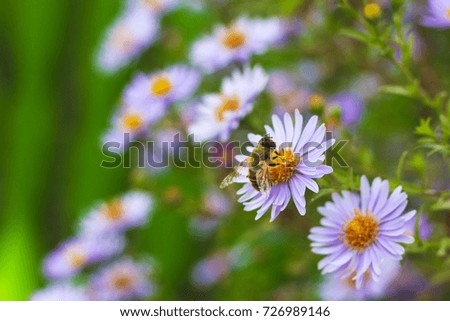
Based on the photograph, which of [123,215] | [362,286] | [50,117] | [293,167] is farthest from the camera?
[50,117]

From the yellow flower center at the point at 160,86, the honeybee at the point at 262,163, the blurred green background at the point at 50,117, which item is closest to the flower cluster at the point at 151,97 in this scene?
the yellow flower center at the point at 160,86

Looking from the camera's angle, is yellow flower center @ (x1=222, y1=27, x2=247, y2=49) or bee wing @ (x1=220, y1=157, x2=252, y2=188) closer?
bee wing @ (x1=220, y1=157, x2=252, y2=188)

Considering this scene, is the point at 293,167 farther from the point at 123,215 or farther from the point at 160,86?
the point at 123,215

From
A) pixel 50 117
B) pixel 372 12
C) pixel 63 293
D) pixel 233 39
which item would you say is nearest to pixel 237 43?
pixel 233 39

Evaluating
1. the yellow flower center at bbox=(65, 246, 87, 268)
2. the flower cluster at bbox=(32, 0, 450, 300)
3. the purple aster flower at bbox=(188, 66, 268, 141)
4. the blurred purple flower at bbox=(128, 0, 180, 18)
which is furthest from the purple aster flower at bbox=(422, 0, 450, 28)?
the yellow flower center at bbox=(65, 246, 87, 268)

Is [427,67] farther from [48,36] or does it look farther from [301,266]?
[48,36]

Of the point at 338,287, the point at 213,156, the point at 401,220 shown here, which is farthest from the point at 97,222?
the point at 401,220

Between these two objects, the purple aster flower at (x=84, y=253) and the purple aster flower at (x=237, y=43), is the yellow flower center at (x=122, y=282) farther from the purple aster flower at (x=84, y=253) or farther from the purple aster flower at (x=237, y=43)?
the purple aster flower at (x=237, y=43)

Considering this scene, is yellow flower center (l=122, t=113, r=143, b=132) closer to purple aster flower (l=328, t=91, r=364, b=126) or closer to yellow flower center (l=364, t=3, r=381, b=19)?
purple aster flower (l=328, t=91, r=364, b=126)
